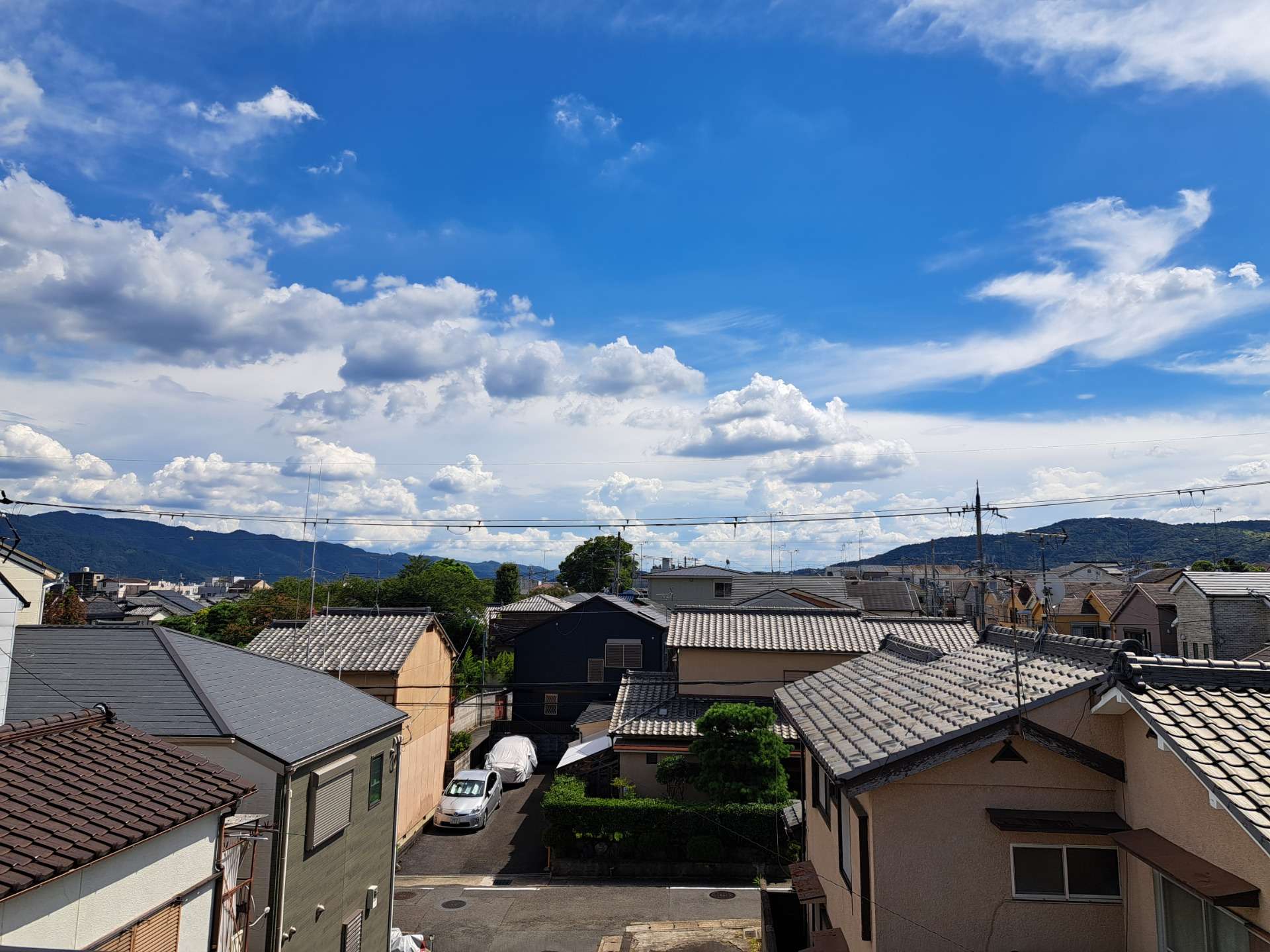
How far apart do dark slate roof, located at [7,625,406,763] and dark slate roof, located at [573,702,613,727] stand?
1659 centimetres

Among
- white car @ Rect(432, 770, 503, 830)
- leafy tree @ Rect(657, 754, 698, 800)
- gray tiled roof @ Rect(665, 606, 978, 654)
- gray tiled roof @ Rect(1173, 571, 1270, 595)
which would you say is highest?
gray tiled roof @ Rect(1173, 571, 1270, 595)

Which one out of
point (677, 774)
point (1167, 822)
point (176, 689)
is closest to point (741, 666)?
point (677, 774)

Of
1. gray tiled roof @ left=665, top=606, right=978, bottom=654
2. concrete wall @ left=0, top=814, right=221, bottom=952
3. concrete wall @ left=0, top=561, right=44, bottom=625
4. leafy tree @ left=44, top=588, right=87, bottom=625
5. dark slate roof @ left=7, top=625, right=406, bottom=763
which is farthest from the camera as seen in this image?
leafy tree @ left=44, top=588, right=87, bottom=625

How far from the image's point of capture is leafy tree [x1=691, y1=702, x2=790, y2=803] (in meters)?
21.8

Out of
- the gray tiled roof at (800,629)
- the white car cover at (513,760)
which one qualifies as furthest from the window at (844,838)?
the white car cover at (513,760)

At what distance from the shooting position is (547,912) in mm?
18500

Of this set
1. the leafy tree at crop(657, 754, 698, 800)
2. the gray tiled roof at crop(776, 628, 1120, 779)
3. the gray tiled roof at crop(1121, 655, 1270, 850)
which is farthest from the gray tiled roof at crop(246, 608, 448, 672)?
the gray tiled roof at crop(1121, 655, 1270, 850)

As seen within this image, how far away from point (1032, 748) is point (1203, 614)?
111 ft

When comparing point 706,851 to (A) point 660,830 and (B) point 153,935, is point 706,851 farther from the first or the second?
(B) point 153,935

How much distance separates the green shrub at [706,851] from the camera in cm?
2108

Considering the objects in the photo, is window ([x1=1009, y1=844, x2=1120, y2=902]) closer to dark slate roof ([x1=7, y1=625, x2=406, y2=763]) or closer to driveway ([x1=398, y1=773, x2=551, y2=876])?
dark slate roof ([x1=7, y1=625, x2=406, y2=763])

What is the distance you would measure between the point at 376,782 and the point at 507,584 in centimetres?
6433

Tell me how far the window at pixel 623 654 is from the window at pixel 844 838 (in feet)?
91.9

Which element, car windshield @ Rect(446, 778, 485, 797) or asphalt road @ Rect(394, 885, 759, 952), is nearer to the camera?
asphalt road @ Rect(394, 885, 759, 952)
